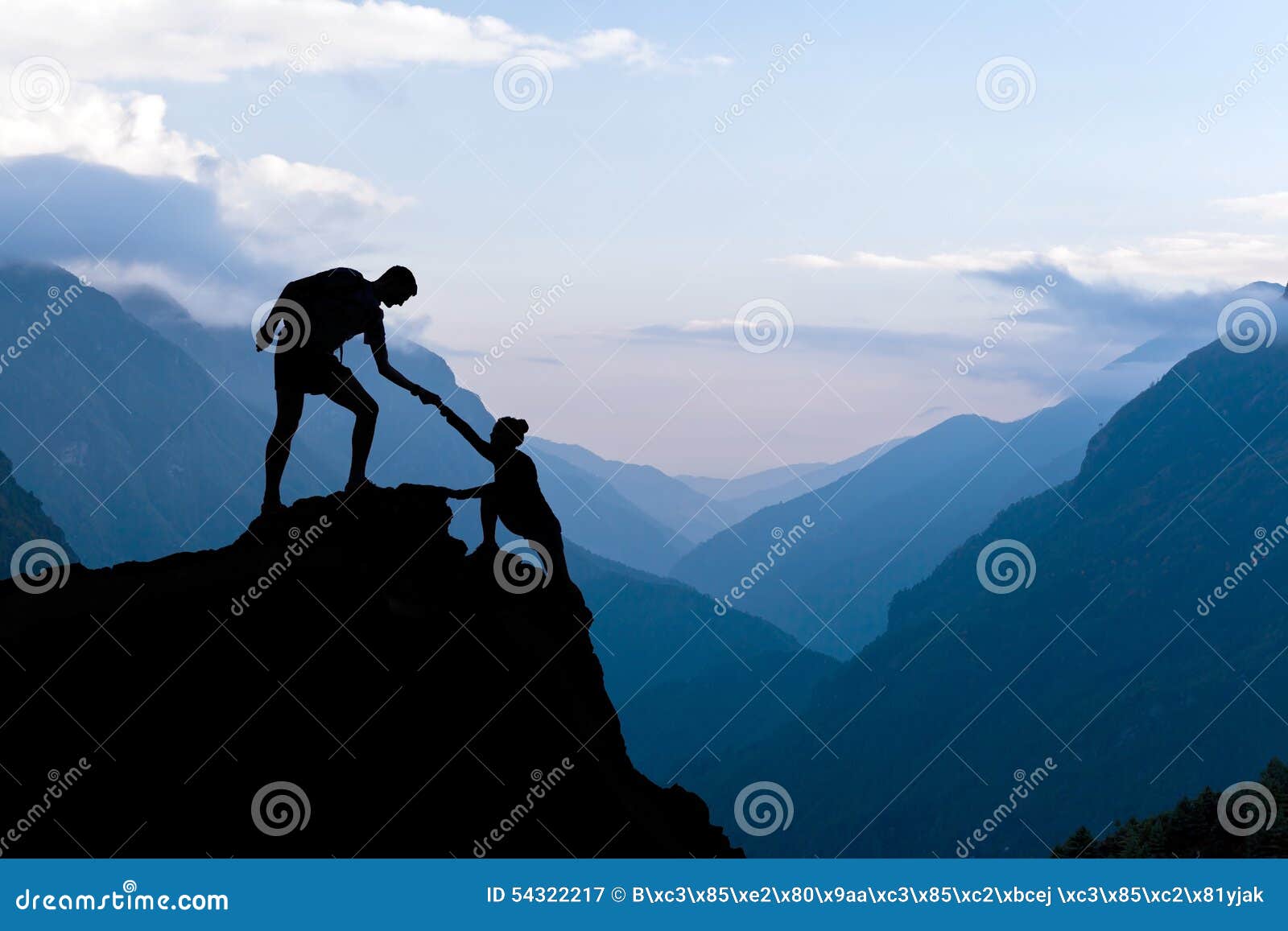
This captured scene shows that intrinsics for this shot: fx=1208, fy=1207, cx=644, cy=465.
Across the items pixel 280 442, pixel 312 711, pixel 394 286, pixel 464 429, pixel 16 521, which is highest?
pixel 394 286

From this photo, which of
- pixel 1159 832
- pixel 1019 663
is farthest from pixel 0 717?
pixel 1019 663

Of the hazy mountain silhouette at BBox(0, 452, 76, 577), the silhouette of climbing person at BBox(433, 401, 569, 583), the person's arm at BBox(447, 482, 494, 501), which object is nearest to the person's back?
the silhouette of climbing person at BBox(433, 401, 569, 583)

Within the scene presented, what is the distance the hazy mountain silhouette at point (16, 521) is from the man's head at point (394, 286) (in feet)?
358

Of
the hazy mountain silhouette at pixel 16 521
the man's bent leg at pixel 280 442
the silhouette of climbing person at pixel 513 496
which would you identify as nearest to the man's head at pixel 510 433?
the silhouette of climbing person at pixel 513 496

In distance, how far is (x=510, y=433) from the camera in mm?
16438

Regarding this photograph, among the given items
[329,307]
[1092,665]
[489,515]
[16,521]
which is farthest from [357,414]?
[1092,665]

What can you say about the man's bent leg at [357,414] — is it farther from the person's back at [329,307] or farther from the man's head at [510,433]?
the man's head at [510,433]

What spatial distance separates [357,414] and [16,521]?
4614 inches

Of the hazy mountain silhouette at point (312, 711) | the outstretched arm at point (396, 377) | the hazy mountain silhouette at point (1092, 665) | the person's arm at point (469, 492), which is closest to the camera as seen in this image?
the hazy mountain silhouette at point (312, 711)

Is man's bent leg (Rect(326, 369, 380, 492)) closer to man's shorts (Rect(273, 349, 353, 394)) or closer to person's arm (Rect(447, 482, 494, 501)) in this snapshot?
man's shorts (Rect(273, 349, 353, 394))

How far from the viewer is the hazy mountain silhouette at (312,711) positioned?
1305cm

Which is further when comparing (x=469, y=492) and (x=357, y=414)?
(x=469, y=492)

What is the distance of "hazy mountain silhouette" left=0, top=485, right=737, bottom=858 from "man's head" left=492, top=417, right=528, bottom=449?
141 centimetres

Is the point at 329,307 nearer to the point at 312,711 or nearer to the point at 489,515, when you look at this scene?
the point at 489,515
